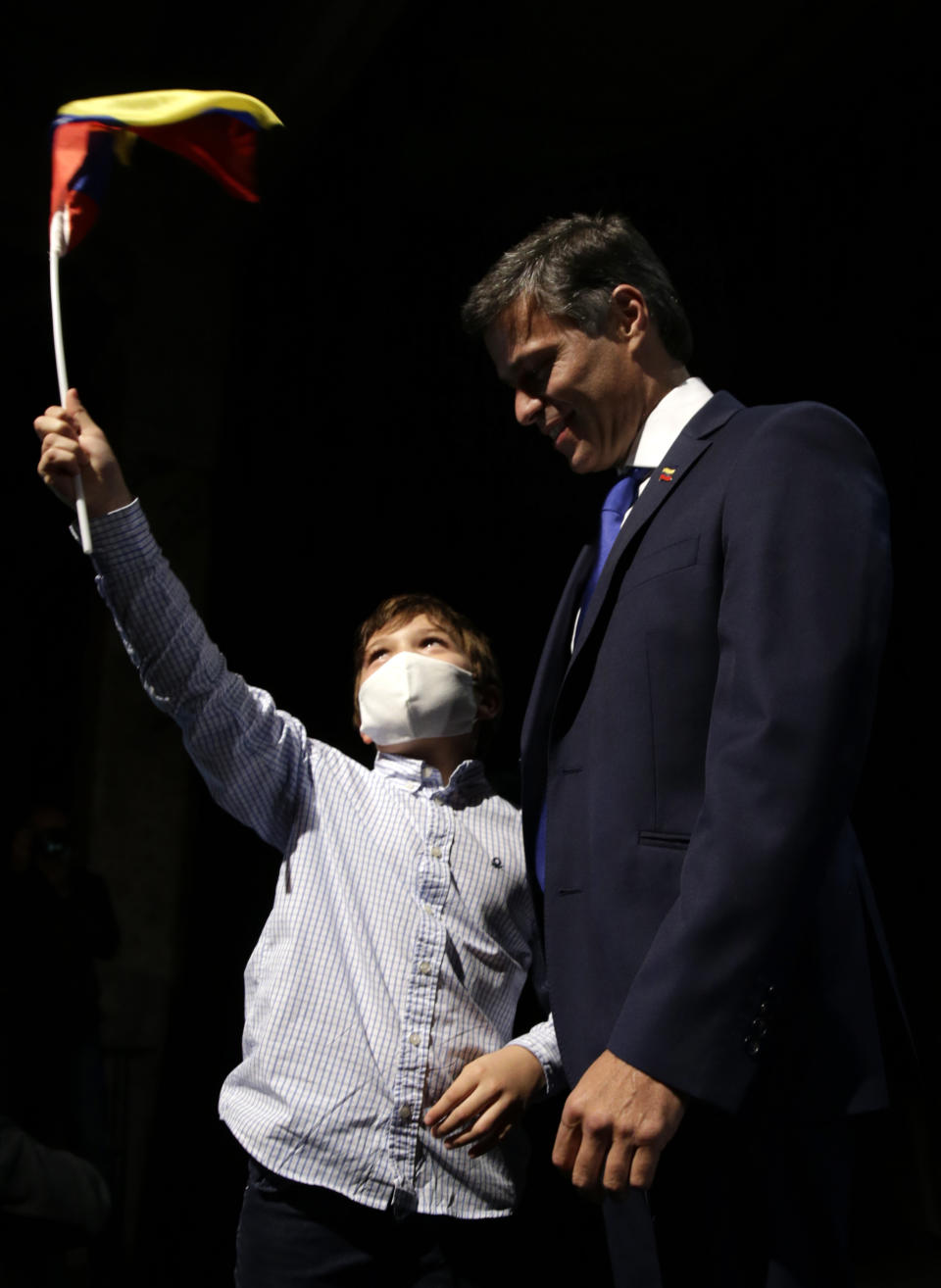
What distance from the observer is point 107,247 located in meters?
5.07

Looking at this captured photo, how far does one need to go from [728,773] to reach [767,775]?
0.04 metres

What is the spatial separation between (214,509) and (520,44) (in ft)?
6.85

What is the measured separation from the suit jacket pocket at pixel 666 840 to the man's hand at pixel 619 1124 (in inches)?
8.3

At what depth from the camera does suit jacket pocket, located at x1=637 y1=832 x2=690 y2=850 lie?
47.4 inches

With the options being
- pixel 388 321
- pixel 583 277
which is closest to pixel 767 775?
pixel 583 277

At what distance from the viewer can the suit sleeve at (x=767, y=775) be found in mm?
1067

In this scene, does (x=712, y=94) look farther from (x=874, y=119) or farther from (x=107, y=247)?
(x=107, y=247)

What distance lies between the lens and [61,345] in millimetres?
1543

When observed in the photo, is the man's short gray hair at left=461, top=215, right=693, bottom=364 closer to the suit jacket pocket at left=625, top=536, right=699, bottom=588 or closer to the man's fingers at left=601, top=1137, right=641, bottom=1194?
the suit jacket pocket at left=625, top=536, right=699, bottom=588

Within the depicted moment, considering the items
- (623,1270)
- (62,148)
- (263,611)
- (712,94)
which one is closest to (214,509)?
(263,611)

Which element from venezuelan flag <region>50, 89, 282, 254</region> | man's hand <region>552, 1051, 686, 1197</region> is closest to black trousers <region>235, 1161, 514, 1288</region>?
man's hand <region>552, 1051, 686, 1197</region>

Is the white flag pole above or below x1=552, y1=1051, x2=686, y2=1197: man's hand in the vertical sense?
above

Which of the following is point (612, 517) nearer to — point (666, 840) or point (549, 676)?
point (549, 676)

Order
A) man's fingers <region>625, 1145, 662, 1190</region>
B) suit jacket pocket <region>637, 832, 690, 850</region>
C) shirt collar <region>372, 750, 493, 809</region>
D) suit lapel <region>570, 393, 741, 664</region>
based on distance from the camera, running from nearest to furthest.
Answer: man's fingers <region>625, 1145, 662, 1190</region>
suit jacket pocket <region>637, 832, 690, 850</region>
suit lapel <region>570, 393, 741, 664</region>
shirt collar <region>372, 750, 493, 809</region>
